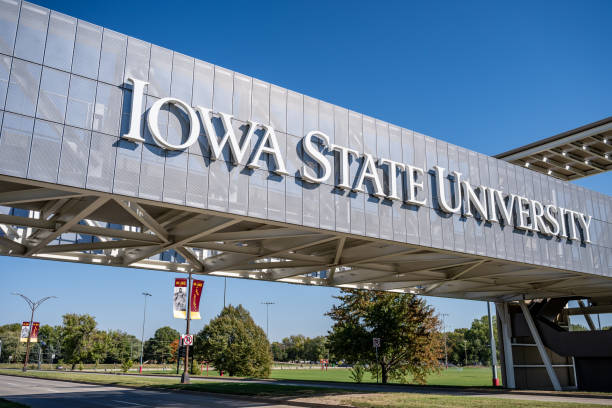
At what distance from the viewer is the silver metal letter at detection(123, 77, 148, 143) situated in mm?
14773

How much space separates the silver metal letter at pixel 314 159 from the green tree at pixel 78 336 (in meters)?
66.8

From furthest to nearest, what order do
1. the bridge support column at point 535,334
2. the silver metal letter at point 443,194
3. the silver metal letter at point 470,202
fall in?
the bridge support column at point 535,334 → the silver metal letter at point 470,202 → the silver metal letter at point 443,194

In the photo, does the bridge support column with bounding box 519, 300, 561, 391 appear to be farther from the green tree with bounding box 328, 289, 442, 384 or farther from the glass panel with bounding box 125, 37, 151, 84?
the glass panel with bounding box 125, 37, 151, 84

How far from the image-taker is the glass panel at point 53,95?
45.6ft

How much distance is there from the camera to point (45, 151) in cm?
1361

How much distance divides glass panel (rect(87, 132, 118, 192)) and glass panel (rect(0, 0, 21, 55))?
311cm

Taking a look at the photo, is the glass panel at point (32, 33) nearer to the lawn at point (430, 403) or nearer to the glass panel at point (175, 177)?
the glass panel at point (175, 177)

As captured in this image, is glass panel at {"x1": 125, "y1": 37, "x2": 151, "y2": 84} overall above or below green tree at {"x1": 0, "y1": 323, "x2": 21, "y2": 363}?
above

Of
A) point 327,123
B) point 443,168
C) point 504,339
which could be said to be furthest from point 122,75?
point 504,339

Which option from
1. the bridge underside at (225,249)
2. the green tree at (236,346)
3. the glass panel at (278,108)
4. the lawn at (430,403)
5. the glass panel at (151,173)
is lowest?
the lawn at (430,403)

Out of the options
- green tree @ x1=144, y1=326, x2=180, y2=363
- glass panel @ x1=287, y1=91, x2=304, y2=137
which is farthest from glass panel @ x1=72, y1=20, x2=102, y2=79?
green tree @ x1=144, y1=326, x2=180, y2=363

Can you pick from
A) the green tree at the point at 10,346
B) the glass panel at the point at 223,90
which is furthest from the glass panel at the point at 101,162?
the green tree at the point at 10,346

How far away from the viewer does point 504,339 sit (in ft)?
125

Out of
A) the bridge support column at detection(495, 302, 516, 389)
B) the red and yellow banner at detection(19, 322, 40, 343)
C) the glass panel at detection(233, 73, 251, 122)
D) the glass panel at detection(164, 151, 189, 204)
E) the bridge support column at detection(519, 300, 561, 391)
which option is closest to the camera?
the glass panel at detection(164, 151, 189, 204)
